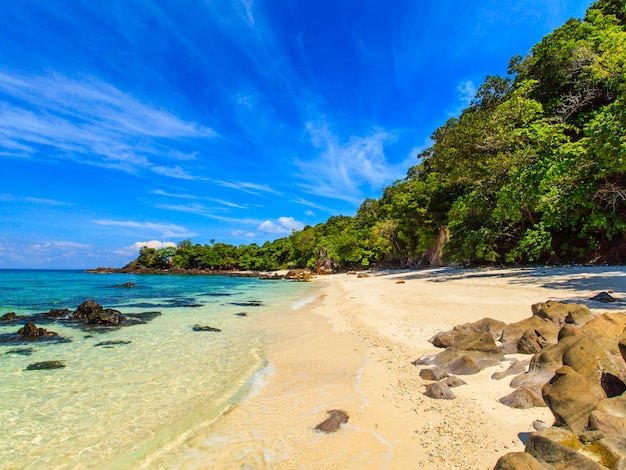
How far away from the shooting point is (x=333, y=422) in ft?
14.1

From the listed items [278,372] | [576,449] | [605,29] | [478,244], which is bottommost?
[278,372]

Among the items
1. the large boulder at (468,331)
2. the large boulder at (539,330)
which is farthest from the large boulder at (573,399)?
the large boulder at (468,331)

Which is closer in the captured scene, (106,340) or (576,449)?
(576,449)

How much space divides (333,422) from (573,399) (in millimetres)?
2663

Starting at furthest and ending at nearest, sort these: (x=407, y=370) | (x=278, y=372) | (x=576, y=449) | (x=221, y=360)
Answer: (x=221, y=360)
(x=278, y=372)
(x=407, y=370)
(x=576, y=449)

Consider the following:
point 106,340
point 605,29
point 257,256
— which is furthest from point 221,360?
point 257,256

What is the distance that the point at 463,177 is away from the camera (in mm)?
23953

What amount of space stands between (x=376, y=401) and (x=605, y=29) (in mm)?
27568

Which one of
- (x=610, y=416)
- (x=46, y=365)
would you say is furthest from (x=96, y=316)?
(x=610, y=416)

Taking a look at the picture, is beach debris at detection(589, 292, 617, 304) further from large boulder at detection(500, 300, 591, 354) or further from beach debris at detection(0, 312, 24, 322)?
beach debris at detection(0, 312, 24, 322)

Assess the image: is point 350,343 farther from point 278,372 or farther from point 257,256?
point 257,256

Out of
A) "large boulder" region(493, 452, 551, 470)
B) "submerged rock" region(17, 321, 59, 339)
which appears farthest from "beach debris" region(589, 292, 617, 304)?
"submerged rock" region(17, 321, 59, 339)

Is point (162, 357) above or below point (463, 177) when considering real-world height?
below

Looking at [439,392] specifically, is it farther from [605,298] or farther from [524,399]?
[605,298]
